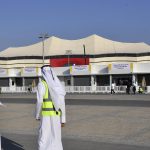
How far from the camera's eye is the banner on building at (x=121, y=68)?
49941 millimetres

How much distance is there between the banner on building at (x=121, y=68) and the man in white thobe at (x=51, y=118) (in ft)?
139

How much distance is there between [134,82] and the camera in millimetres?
48750

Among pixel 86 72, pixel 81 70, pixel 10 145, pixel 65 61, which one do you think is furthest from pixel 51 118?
pixel 65 61

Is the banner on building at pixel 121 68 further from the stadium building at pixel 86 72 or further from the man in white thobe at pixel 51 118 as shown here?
the man in white thobe at pixel 51 118

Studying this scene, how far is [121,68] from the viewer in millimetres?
50781

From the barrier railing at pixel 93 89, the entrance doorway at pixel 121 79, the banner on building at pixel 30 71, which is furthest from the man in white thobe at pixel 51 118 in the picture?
the banner on building at pixel 30 71

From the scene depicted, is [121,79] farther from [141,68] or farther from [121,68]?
[141,68]

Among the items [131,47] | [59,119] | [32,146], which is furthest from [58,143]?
[131,47]

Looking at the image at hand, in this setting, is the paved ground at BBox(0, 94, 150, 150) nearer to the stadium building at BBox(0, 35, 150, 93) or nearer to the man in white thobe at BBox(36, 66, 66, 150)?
the man in white thobe at BBox(36, 66, 66, 150)

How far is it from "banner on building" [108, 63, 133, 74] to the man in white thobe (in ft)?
139

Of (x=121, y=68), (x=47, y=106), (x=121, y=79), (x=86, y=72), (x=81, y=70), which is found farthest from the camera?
(x=81, y=70)

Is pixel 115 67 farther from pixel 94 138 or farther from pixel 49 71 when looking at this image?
pixel 49 71

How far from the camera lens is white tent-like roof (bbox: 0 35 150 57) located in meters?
99.5

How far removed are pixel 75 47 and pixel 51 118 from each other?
96.2 m
